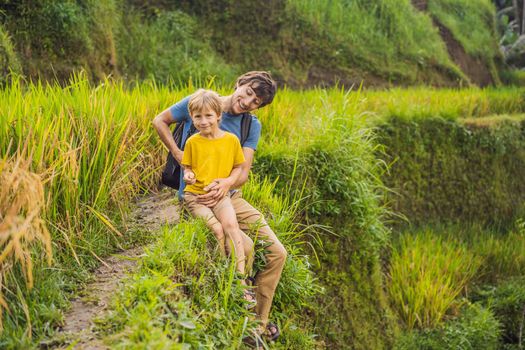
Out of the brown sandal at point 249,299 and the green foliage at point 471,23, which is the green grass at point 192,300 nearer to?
the brown sandal at point 249,299

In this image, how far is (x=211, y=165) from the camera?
362cm

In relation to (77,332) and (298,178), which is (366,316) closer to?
(298,178)

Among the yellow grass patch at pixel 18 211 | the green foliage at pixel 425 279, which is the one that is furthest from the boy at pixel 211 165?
the green foliage at pixel 425 279

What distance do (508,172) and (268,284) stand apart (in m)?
6.41

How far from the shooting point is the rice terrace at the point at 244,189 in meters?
3.04

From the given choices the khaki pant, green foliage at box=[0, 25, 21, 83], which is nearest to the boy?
the khaki pant

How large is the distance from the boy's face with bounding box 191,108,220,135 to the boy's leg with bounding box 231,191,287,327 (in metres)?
0.48

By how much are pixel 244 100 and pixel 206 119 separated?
1.33ft

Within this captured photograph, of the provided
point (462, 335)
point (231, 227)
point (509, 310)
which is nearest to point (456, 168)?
point (509, 310)

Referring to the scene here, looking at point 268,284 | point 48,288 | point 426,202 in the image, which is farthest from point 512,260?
point 48,288

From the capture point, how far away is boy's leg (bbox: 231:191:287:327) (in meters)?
3.77

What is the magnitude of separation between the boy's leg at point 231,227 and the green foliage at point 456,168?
4104 millimetres

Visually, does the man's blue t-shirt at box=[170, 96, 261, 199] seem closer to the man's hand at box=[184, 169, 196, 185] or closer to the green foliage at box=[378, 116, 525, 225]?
the man's hand at box=[184, 169, 196, 185]

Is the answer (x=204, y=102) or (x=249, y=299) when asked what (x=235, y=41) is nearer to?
(x=204, y=102)
